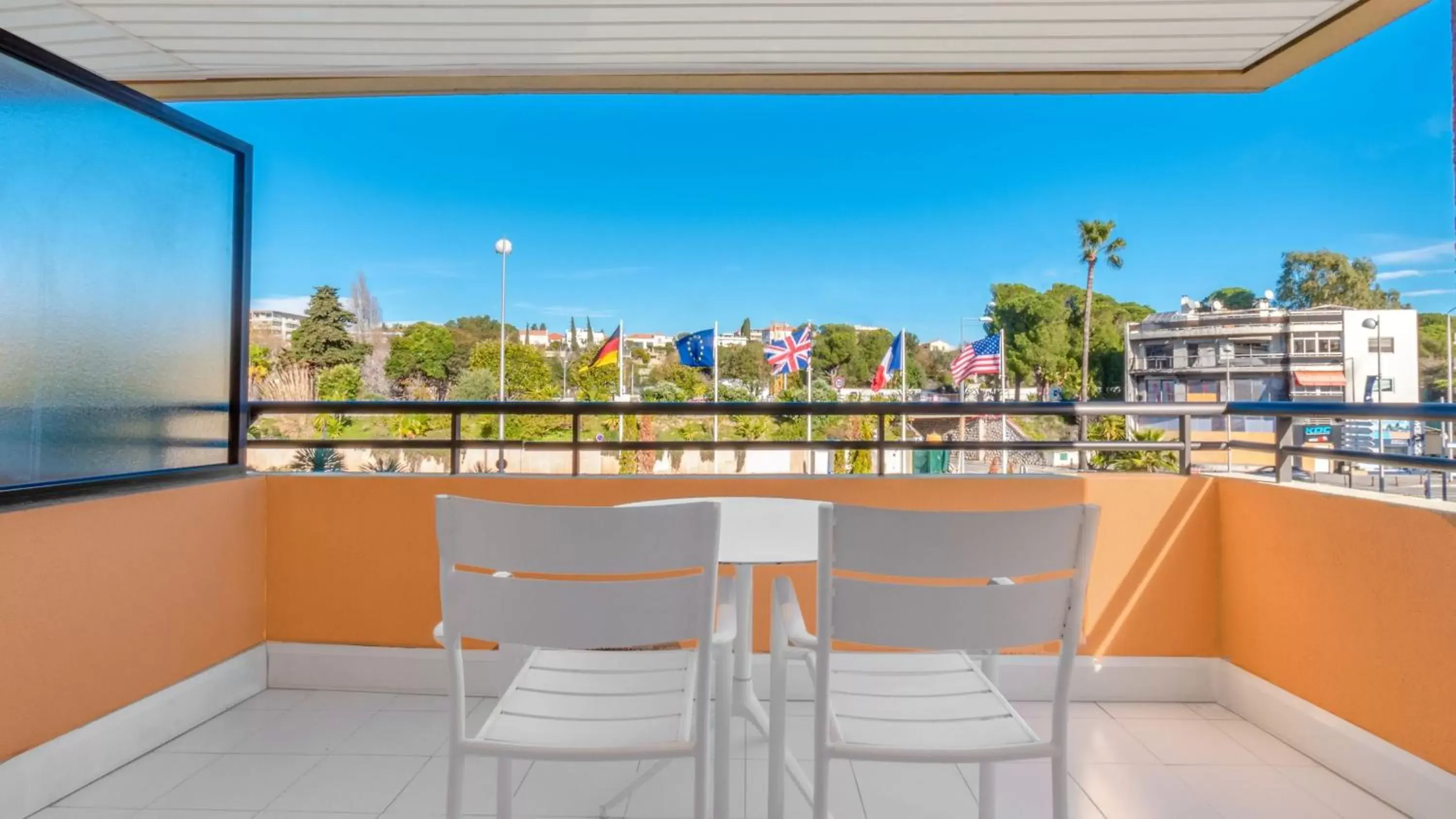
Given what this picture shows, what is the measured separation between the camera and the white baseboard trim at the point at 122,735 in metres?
1.83

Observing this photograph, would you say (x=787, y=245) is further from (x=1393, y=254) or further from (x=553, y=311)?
(x=1393, y=254)

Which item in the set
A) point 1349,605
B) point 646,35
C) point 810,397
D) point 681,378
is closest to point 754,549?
point 1349,605

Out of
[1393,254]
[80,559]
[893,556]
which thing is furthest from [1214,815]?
[1393,254]

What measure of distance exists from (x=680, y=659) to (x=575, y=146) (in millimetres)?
40978

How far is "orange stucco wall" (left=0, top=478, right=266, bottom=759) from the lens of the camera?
1.86 metres

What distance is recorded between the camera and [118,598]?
212cm

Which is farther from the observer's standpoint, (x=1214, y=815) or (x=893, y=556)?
(x=1214, y=815)

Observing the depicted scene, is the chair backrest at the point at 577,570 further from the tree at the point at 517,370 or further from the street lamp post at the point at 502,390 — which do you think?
the tree at the point at 517,370

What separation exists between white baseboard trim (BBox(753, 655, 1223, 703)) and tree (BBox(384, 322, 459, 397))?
118 ft

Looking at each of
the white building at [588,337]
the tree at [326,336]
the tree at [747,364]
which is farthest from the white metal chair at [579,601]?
the white building at [588,337]

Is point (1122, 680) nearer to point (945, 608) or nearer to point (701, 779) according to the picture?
point (945, 608)

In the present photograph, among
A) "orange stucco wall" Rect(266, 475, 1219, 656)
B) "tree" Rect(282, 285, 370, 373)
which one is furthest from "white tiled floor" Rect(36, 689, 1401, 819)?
"tree" Rect(282, 285, 370, 373)

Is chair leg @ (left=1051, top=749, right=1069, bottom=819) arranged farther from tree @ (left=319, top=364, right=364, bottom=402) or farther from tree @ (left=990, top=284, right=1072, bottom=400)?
tree @ (left=990, top=284, right=1072, bottom=400)

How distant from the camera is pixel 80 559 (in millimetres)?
2016
